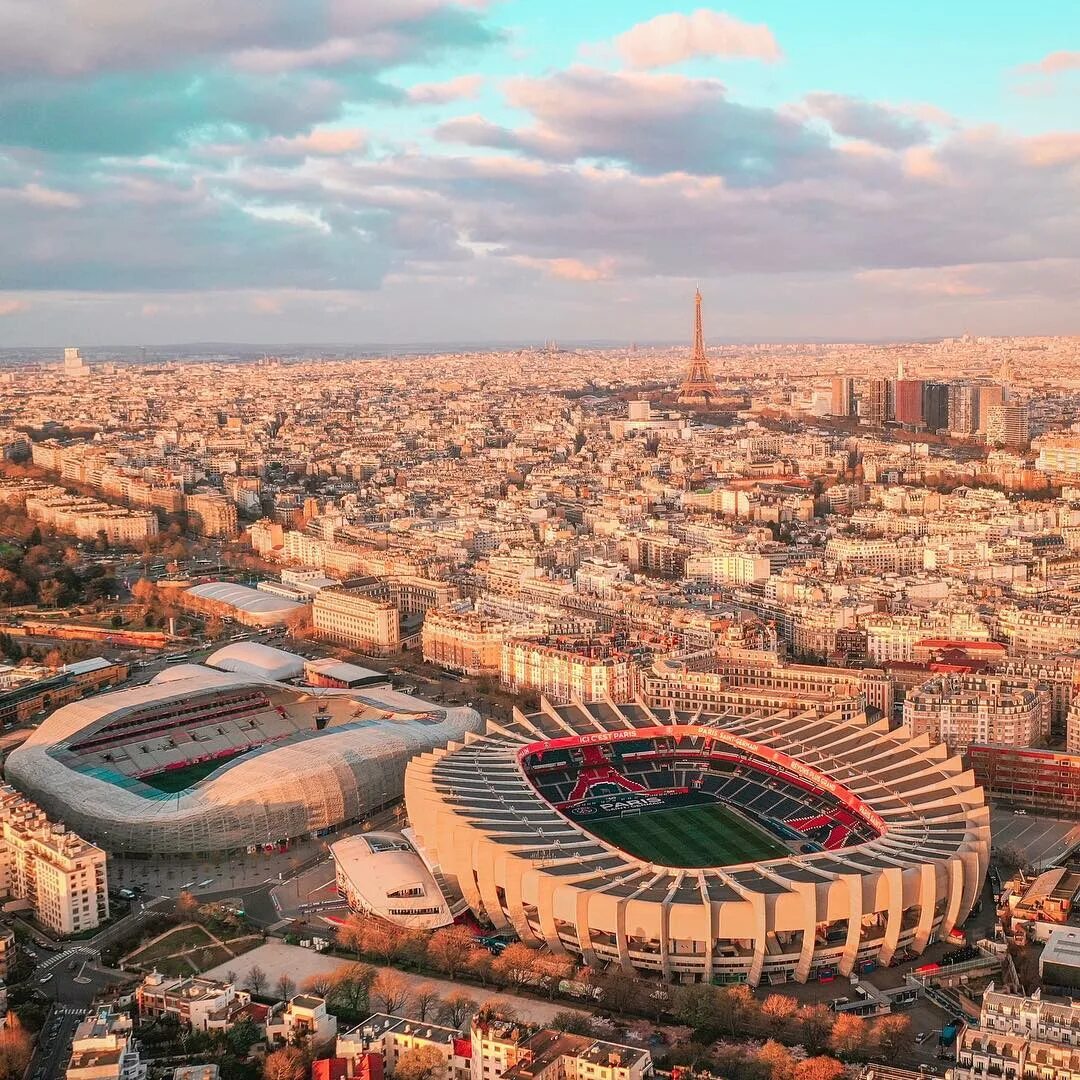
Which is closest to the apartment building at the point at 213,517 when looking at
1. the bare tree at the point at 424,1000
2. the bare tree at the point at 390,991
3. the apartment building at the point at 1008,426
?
the bare tree at the point at 390,991

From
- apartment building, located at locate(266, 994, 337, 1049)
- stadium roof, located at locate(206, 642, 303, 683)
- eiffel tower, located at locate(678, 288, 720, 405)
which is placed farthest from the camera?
eiffel tower, located at locate(678, 288, 720, 405)

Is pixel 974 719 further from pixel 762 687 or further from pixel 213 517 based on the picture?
pixel 213 517

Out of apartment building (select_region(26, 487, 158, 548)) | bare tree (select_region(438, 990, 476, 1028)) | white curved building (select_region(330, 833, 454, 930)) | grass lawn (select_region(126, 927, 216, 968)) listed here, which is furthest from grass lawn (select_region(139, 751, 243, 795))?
apartment building (select_region(26, 487, 158, 548))

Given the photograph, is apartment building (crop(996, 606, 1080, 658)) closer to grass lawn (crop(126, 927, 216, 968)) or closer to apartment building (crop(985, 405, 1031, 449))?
grass lawn (crop(126, 927, 216, 968))

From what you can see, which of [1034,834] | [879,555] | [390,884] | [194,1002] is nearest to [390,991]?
[194,1002]

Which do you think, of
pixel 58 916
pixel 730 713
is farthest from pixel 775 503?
pixel 58 916

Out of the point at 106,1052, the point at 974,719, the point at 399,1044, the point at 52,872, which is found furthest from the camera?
the point at 974,719

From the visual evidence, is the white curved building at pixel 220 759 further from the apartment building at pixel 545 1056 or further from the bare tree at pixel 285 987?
the apartment building at pixel 545 1056
